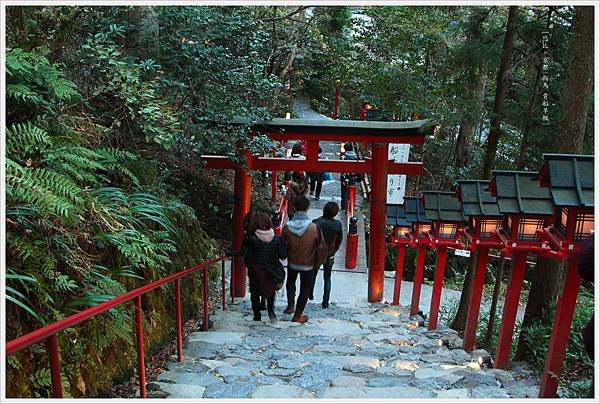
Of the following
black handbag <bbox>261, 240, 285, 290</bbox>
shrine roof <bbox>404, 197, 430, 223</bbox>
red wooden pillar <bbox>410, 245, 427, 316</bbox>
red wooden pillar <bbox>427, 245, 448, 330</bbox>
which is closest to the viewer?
black handbag <bbox>261, 240, 285, 290</bbox>

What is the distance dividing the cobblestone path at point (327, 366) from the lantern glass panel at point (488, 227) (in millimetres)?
1255

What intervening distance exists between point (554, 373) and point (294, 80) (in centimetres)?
2289

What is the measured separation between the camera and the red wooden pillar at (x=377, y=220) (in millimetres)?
10734

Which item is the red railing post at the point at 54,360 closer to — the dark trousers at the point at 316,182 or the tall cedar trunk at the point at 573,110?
the tall cedar trunk at the point at 573,110

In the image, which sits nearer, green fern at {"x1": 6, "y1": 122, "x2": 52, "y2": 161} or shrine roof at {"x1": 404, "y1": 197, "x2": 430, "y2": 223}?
green fern at {"x1": 6, "y1": 122, "x2": 52, "y2": 161}

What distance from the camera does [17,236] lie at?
3809mm

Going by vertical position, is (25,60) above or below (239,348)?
above

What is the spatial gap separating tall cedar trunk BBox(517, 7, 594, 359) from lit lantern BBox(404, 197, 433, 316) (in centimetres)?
197

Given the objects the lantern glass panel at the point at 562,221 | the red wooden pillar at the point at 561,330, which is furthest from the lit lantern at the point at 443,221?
the red wooden pillar at the point at 561,330

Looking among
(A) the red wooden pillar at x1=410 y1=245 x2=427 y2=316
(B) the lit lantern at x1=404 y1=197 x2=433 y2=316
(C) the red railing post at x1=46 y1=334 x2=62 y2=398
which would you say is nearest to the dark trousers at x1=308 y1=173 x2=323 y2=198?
(B) the lit lantern at x1=404 y1=197 x2=433 y2=316

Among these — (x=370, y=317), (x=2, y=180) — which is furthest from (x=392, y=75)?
(x=2, y=180)

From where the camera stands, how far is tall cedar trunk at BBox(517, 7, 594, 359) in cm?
635

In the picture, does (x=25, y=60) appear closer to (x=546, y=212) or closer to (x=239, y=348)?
(x=239, y=348)

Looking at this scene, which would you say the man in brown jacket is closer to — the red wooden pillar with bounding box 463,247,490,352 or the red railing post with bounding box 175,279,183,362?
the red wooden pillar with bounding box 463,247,490,352
